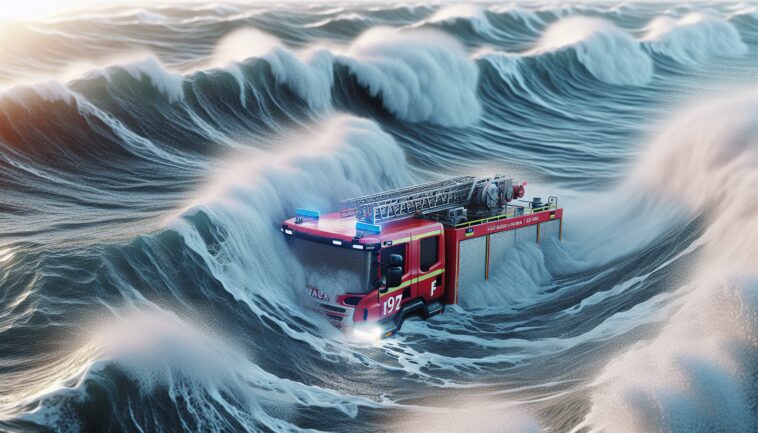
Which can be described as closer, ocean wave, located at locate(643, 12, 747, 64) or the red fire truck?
the red fire truck

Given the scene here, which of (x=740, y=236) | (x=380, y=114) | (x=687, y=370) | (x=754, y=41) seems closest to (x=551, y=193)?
(x=380, y=114)

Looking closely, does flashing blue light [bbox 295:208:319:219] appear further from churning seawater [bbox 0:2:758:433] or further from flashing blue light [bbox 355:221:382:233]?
flashing blue light [bbox 355:221:382:233]

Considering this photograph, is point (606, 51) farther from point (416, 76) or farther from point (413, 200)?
point (413, 200)

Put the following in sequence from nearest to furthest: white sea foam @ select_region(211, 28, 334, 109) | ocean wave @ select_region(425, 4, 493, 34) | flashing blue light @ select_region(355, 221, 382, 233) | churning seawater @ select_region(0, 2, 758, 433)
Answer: churning seawater @ select_region(0, 2, 758, 433) → flashing blue light @ select_region(355, 221, 382, 233) → white sea foam @ select_region(211, 28, 334, 109) → ocean wave @ select_region(425, 4, 493, 34)

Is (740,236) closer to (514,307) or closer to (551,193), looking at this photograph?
(514,307)

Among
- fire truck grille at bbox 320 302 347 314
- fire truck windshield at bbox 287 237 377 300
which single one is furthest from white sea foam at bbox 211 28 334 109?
fire truck grille at bbox 320 302 347 314

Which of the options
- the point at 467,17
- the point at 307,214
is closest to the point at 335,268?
the point at 307,214

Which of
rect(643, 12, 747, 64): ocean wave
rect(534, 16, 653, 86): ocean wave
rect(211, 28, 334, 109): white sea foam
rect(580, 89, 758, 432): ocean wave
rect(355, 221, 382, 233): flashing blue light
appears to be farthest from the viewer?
rect(643, 12, 747, 64): ocean wave
